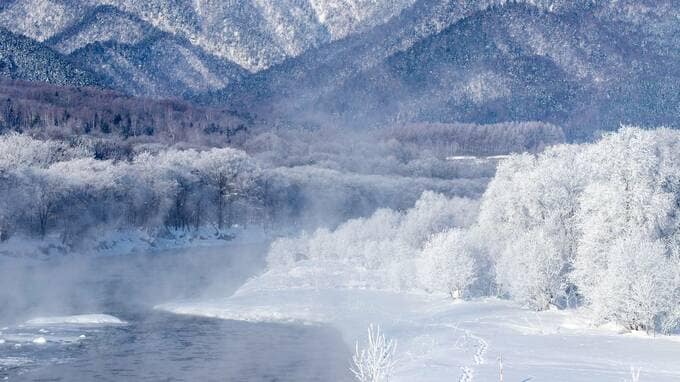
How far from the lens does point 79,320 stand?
4588cm

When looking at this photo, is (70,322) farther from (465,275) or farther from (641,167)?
(641,167)

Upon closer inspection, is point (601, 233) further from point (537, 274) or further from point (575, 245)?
point (575, 245)

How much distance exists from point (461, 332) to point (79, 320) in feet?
63.1

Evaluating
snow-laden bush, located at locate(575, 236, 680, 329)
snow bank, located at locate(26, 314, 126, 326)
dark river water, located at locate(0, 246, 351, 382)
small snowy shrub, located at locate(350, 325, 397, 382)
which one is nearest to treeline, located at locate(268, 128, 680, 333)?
snow-laden bush, located at locate(575, 236, 680, 329)

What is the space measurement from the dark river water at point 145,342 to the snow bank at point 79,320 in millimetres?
697

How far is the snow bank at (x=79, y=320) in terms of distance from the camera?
147ft

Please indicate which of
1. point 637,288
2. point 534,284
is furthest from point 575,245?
point 637,288

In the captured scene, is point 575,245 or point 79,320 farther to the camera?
point 575,245

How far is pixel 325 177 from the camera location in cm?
14412

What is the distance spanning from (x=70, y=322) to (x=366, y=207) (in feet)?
305

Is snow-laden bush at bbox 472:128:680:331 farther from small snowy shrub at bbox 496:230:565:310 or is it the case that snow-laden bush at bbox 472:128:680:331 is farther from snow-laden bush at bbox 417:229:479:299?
snow-laden bush at bbox 417:229:479:299

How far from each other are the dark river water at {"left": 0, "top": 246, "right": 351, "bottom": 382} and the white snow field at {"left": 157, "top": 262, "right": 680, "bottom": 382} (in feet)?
7.53

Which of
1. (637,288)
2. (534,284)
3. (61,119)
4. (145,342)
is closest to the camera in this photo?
(637,288)

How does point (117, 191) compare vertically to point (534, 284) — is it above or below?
above
